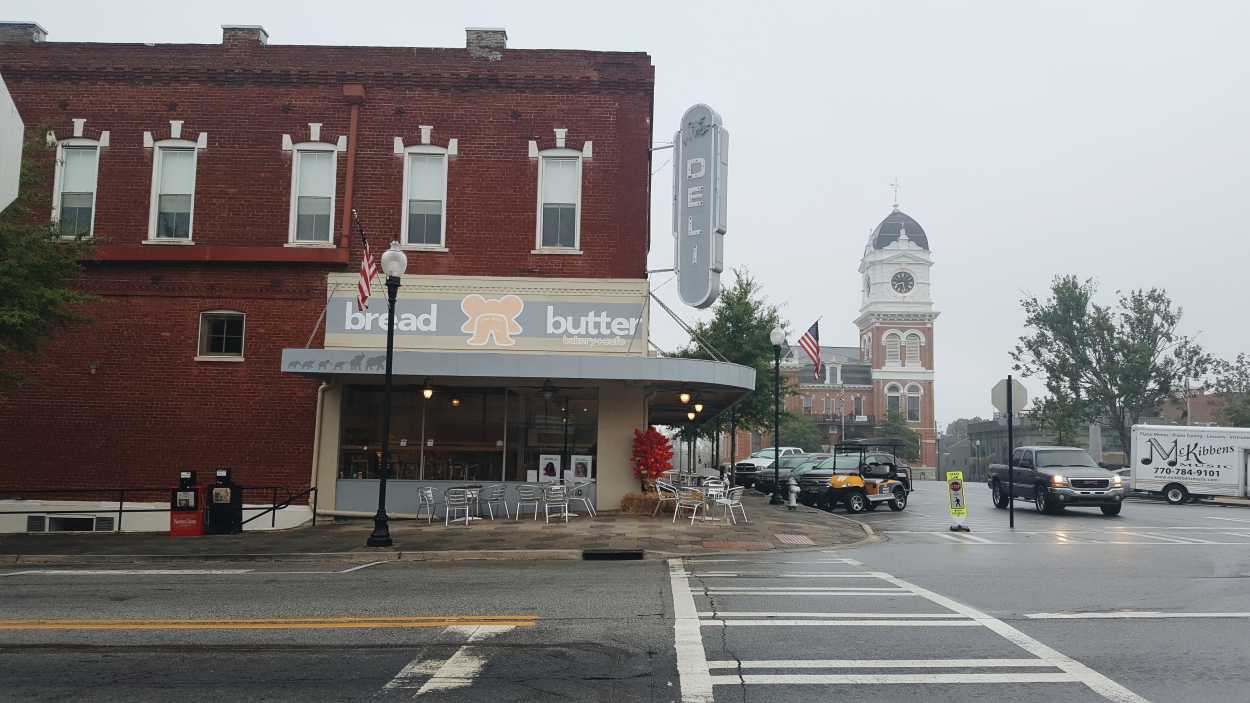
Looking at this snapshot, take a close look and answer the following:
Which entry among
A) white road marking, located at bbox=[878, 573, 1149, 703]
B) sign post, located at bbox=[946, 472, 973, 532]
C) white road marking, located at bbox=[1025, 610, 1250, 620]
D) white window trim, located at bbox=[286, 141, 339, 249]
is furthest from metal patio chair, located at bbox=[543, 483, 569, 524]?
white road marking, located at bbox=[1025, 610, 1250, 620]

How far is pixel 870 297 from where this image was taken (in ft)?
323

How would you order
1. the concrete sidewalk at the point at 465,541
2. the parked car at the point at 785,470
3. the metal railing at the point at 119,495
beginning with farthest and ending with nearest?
the parked car at the point at 785,470 < the metal railing at the point at 119,495 < the concrete sidewalk at the point at 465,541

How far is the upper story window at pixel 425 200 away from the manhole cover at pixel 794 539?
9.83 metres

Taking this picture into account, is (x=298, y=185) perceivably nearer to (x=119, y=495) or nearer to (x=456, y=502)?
(x=119, y=495)

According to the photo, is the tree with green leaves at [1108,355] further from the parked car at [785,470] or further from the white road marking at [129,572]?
the white road marking at [129,572]

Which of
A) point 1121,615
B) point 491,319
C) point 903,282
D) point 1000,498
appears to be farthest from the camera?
point 903,282

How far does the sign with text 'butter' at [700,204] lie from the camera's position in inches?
757

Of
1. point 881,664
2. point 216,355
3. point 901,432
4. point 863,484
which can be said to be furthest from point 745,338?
point 901,432

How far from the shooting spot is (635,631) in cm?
791

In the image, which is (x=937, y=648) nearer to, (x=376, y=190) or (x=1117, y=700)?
(x=1117, y=700)

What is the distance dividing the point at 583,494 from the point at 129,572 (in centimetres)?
904

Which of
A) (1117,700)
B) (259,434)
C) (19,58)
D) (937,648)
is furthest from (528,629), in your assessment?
(19,58)

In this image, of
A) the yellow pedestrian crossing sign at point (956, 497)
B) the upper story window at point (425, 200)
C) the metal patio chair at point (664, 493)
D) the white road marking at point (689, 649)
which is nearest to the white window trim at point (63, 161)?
the upper story window at point (425, 200)

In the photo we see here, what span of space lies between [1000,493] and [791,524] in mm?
12153
